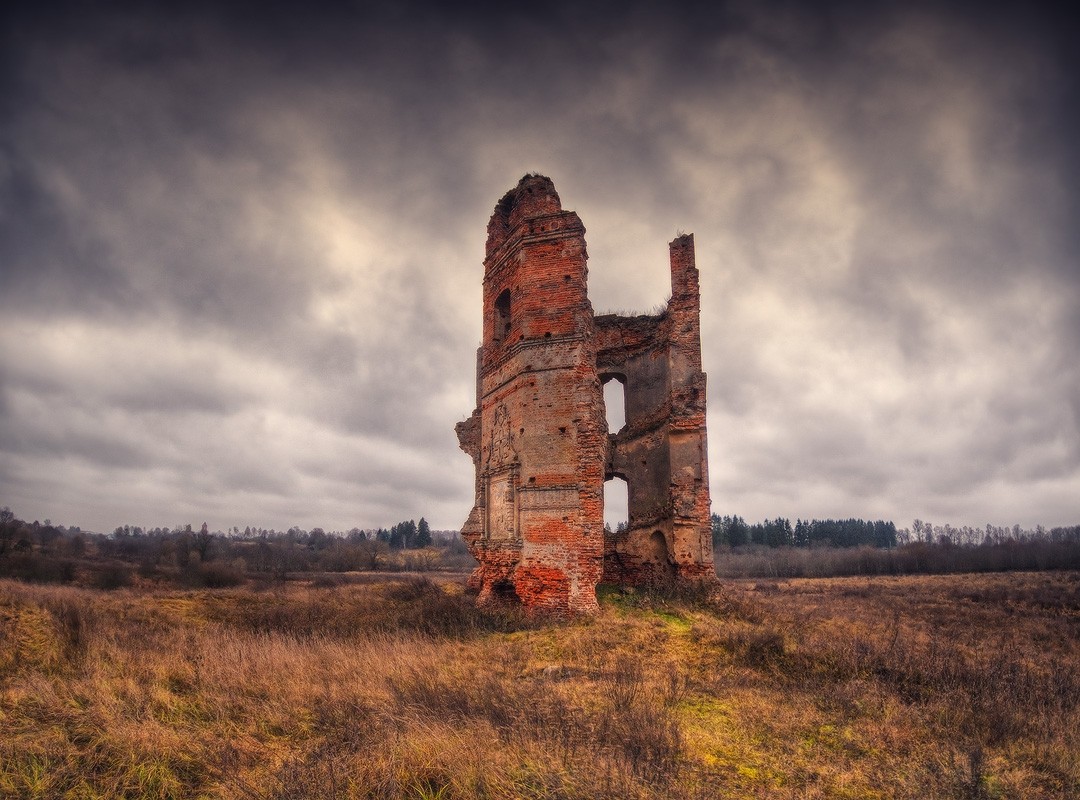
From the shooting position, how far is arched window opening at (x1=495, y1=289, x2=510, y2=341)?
13391 millimetres

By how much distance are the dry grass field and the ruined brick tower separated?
183 centimetres

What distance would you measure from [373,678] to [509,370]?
23.1 ft

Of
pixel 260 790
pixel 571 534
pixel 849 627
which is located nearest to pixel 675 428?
pixel 571 534

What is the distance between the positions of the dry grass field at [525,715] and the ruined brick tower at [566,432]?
72.1 inches

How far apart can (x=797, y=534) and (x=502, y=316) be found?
10793 centimetres

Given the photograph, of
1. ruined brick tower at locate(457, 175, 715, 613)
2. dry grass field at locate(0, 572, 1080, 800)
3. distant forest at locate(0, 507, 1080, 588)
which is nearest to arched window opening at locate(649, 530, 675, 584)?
ruined brick tower at locate(457, 175, 715, 613)

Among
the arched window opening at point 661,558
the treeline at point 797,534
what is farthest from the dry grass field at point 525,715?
the treeline at point 797,534

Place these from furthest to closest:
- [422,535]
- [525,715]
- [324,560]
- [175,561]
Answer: [422,535], [324,560], [175,561], [525,715]

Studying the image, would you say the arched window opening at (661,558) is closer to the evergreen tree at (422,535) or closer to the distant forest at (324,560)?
the distant forest at (324,560)

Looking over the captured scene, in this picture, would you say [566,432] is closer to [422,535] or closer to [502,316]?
[502,316]

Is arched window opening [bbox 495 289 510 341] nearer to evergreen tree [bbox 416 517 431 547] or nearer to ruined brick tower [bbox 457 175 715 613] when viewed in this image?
ruined brick tower [bbox 457 175 715 613]

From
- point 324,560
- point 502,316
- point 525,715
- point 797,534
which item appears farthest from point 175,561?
point 797,534

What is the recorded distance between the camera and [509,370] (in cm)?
1228

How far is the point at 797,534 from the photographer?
10594cm
